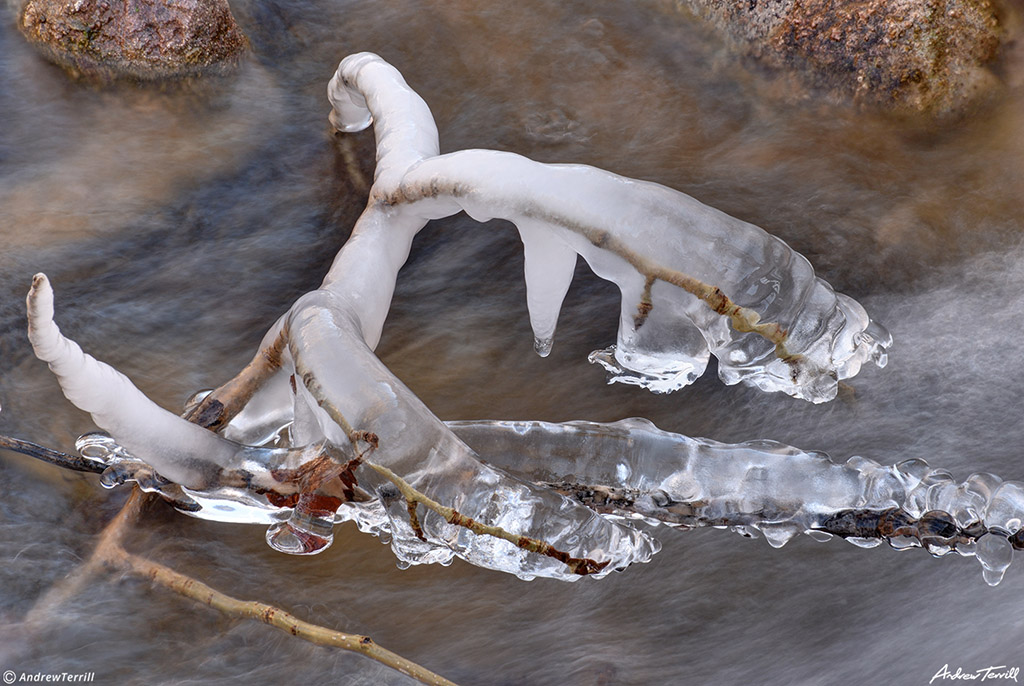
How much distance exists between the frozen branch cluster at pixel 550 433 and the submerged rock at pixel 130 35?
94 cm

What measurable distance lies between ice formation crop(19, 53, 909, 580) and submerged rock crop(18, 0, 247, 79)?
34.7 inches

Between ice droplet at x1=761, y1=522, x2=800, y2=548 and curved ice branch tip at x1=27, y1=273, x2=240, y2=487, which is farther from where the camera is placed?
ice droplet at x1=761, y1=522, x2=800, y2=548

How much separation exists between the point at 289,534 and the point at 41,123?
51.9 inches

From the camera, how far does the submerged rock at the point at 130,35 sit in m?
2.21

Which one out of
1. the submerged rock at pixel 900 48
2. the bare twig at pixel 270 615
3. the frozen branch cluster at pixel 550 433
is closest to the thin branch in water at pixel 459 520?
the frozen branch cluster at pixel 550 433

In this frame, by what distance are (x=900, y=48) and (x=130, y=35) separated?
1.77m

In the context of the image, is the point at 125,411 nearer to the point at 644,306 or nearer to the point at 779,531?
the point at 644,306

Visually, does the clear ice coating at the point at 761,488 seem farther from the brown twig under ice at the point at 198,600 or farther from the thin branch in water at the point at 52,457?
the thin branch in water at the point at 52,457

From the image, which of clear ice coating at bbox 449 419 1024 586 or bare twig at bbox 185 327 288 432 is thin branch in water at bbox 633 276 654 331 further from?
bare twig at bbox 185 327 288 432

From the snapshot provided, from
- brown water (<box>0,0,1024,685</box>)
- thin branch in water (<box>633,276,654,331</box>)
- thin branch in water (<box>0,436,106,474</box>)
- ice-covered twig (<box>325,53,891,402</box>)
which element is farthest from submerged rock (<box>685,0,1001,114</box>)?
thin branch in water (<box>0,436,106,474</box>)

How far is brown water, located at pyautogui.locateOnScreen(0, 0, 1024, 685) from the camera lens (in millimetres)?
1459

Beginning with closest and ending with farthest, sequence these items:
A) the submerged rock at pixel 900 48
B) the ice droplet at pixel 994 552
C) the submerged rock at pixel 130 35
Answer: the ice droplet at pixel 994 552 < the submerged rock at pixel 900 48 < the submerged rock at pixel 130 35
